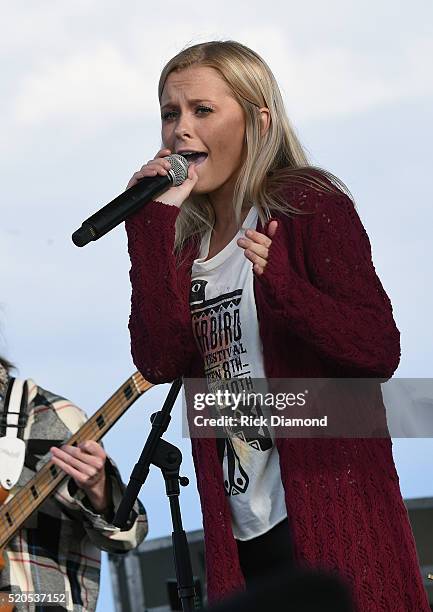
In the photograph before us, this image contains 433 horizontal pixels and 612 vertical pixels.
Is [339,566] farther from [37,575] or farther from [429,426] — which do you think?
[37,575]

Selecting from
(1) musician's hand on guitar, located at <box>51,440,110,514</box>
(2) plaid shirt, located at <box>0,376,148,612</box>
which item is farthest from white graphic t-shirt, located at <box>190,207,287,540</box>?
(2) plaid shirt, located at <box>0,376,148,612</box>

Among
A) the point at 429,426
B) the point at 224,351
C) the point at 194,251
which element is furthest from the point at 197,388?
the point at 429,426

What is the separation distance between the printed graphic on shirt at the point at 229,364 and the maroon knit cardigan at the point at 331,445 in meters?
0.03

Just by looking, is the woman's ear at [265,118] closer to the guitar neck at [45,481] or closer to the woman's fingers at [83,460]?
the woman's fingers at [83,460]

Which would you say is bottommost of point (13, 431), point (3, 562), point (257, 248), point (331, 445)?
point (331, 445)

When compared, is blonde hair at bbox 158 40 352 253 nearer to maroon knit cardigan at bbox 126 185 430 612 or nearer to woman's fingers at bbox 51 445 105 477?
maroon knit cardigan at bbox 126 185 430 612

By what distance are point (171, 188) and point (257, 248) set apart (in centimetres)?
31

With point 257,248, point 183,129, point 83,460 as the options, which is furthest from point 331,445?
point 83,460

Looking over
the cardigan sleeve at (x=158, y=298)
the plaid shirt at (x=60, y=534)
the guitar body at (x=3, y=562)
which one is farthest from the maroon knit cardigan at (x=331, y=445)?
the guitar body at (x=3, y=562)

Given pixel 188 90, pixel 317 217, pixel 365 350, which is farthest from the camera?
pixel 188 90

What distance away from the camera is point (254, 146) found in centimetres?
184

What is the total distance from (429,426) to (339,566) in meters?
0.32

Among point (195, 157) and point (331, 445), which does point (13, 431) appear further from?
point (331, 445)

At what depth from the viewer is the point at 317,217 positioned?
1668 mm
